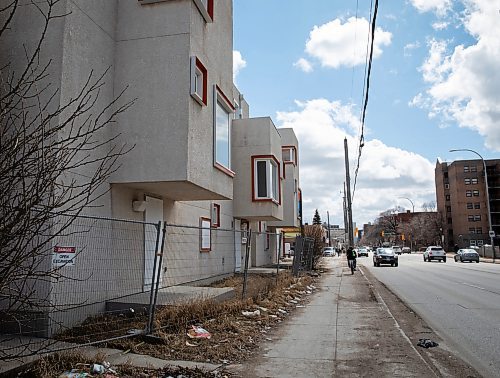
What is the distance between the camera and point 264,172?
67.1 feet

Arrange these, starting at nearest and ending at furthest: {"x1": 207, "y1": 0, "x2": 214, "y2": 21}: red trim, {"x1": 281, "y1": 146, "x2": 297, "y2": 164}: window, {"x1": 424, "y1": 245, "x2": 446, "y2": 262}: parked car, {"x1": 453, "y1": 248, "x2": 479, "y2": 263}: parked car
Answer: {"x1": 207, "y1": 0, "x2": 214, "y2": 21}: red trim → {"x1": 281, "y1": 146, "x2": 297, "y2": 164}: window → {"x1": 453, "y1": 248, "x2": 479, "y2": 263}: parked car → {"x1": 424, "y1": 245, "x2": 446, "y2": 262}: parked car

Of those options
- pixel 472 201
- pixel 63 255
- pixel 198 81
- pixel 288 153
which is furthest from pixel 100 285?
pixel 472 201

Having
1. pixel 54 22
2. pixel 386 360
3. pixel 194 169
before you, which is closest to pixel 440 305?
pixel 386 360

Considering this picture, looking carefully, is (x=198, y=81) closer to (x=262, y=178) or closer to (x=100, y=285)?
(x=100, y=285)

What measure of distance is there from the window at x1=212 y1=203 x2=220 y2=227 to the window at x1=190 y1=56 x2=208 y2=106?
7110 millimetres

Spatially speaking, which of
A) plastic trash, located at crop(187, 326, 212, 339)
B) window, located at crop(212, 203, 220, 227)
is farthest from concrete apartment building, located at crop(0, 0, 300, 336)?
window, located at crop(212, 203, 220, 227)

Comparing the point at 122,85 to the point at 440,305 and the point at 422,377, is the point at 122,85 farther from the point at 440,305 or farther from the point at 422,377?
the point at 440,305

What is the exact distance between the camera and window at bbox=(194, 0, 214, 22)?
33.3ft

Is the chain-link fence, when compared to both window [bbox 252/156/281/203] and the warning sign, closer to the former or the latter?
the warning sign

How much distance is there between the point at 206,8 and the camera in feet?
36.7

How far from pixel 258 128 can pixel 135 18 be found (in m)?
11.2

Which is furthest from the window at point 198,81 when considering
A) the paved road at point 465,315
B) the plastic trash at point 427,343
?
the paved road at point 465,315

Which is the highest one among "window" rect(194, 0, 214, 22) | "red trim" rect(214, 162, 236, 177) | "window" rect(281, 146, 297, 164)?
"window" rect(281, 146, 297, 164)

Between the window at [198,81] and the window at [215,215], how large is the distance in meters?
7.11
